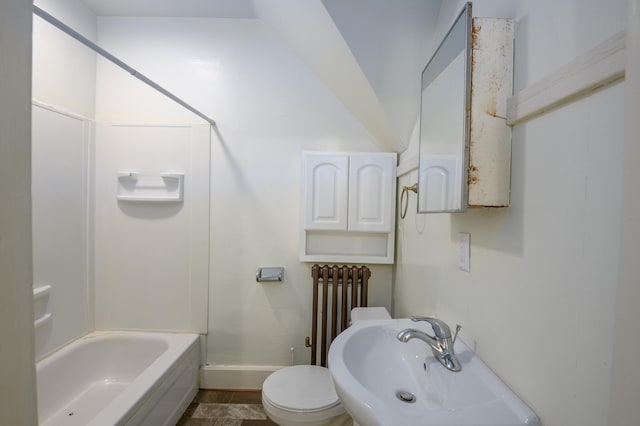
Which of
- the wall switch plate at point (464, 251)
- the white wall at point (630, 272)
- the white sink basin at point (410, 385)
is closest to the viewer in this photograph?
the white wall at point (630, 272)

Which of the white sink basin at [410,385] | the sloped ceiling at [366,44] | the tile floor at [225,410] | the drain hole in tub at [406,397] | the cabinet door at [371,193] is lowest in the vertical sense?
the tile floor at [225,410]

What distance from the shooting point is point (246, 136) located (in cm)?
194

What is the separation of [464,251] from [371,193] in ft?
2.99

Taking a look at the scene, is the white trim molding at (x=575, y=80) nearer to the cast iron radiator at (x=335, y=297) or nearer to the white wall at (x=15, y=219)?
the white wall at (x=15, y=219)

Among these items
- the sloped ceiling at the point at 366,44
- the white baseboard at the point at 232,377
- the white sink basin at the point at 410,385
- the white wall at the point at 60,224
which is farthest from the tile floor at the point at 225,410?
the sloped ceiling at the point at 366,44

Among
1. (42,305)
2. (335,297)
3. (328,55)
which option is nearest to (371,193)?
(335,297)

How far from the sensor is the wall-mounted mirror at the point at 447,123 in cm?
77

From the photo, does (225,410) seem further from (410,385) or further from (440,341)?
(440,341)

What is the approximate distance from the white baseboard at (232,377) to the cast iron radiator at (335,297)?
0.45m

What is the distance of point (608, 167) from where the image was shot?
0.49 meters

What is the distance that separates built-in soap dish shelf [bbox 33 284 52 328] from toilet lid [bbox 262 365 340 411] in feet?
4.52

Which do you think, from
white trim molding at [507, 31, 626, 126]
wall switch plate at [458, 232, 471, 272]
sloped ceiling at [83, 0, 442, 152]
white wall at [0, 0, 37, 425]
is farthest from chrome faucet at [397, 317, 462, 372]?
sloped ceiling at [83, 0, 442, 152]

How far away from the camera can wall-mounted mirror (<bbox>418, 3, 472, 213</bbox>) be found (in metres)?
0.77

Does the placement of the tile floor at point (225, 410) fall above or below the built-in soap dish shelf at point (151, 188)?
below
